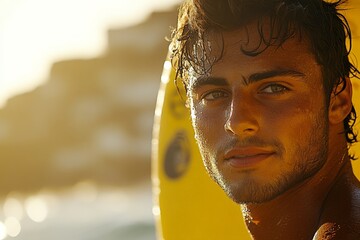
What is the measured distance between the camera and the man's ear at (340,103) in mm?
2135

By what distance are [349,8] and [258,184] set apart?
65 centimetres

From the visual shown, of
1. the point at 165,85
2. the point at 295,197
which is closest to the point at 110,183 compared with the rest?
the point at 165,85

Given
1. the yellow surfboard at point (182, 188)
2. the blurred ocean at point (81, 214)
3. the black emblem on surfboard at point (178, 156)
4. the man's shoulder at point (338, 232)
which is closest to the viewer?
the man's shoulder at point (338, 232)

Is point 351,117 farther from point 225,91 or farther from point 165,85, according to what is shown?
point 165,85

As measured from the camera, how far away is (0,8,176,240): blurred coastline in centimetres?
1516

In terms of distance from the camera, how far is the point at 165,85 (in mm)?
3209

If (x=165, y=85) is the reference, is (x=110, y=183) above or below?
above

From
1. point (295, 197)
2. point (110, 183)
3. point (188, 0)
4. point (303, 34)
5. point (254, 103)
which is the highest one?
point (110, 183)

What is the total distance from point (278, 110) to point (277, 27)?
0.60ft

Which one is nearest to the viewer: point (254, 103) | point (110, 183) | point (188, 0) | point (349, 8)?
point (254, 103)

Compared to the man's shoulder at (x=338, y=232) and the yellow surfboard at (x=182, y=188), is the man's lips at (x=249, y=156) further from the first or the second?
the yellow surfboard at (x=182, y=188)

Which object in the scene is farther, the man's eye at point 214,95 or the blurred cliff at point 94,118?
the blurred cliff at point 94,118

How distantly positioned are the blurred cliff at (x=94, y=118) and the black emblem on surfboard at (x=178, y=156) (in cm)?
1145

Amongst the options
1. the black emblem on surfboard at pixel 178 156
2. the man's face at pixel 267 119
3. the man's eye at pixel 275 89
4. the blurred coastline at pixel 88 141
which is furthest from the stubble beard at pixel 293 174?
the blurred coastline at pixel 88 141
